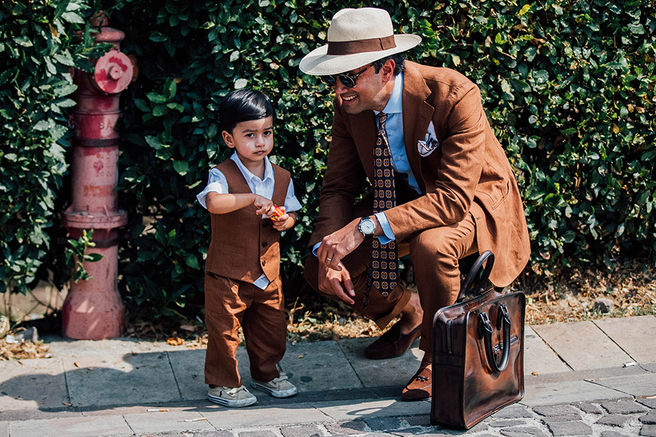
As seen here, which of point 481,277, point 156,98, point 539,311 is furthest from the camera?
point 539,311

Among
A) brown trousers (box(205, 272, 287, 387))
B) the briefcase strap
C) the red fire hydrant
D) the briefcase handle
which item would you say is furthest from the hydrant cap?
the briefcase strap

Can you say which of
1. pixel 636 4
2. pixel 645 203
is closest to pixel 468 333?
pixel 645 203

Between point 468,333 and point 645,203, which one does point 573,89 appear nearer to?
point 645,203

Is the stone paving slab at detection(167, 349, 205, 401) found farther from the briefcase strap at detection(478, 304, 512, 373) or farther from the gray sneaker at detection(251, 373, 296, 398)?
the briefcase strap at detection(478, 304, 512, 373)

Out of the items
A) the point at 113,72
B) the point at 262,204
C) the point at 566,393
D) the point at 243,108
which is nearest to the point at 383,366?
the point at 566,393

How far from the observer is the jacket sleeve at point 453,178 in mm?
3623

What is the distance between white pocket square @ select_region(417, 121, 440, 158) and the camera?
3.75 metres

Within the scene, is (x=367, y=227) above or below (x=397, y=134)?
below

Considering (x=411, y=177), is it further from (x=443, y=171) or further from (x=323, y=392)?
(x=323, y=392)

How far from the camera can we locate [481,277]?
11.3 ft

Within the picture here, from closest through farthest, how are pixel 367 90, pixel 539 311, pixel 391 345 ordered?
pixel 367 90, pixel 391 345, pixel 539 311

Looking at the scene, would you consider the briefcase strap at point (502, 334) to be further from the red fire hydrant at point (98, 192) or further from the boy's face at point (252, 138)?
the red fire hydrant at point (98, 192)

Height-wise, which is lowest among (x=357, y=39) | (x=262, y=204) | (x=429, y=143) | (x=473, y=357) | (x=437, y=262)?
(x=473, y=357)

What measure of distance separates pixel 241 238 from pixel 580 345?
2.06 metres
